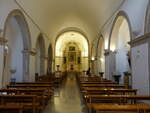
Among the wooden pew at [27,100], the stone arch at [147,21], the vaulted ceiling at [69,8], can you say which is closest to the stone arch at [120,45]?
the vaulted ceiling at [69,8]

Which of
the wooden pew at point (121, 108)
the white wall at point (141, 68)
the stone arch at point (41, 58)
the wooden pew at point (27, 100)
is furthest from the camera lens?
the stone arch at point (41, 58)

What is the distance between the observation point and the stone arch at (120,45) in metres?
10.2

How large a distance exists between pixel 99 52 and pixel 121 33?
11.2ft

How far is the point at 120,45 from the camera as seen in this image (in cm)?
1446

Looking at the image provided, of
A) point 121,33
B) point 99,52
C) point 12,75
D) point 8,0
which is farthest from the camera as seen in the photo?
point 99,52

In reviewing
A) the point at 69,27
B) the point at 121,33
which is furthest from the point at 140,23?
the point at 69,27

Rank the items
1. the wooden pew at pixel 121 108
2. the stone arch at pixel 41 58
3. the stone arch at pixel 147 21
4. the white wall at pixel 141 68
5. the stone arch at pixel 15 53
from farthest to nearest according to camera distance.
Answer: the stone arch at pixel 41 58
the stone arch at pixel 15 53
the white wall at pixel 141 68
the stone arch at pixel 147 21
the wooden pew at pixel 121 108

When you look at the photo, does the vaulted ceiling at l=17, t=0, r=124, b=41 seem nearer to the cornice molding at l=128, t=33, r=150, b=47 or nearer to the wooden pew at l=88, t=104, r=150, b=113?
the cornice molding at l=128, t=33, r=150, b=47

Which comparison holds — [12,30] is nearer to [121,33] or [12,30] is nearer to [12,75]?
[12,75]

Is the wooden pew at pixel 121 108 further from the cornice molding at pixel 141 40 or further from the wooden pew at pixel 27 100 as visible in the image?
the cornice molding at pixel 141 40

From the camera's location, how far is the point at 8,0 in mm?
Result: 7098

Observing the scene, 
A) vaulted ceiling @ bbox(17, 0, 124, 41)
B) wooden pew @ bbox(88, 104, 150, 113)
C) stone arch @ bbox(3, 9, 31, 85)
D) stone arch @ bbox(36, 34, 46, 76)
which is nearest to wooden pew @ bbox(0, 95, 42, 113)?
wooden pew @ bbox(88, 104, 150, 113)

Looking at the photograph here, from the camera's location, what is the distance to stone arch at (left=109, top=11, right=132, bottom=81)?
10.2m

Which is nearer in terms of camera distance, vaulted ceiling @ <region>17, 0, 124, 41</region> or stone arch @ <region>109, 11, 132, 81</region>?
vaulted ceiling @ <region>17, 0, 124, 41</region>
